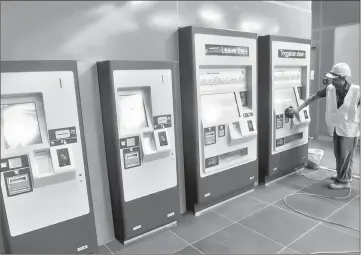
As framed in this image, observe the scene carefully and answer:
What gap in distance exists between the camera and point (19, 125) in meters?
1.96

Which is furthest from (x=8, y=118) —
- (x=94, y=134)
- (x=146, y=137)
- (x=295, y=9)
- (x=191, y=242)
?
(x=295, y=9)

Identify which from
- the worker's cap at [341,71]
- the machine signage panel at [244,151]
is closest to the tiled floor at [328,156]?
the worker's cap at [341,71]

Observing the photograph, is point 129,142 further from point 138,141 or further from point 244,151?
point 244,151

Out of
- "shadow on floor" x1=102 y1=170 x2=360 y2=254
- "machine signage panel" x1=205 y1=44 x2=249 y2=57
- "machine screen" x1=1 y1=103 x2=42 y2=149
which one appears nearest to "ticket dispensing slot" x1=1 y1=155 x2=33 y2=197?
"machine screen" x1=1 y1=103 x2=42 y2=149

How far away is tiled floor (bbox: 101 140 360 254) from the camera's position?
2.46 m

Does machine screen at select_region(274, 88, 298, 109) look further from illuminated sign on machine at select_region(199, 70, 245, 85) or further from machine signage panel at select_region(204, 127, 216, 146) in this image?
machine signage panel at select_region(204, 127, 216, 146)

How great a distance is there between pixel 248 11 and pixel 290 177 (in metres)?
2.49

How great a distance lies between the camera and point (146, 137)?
255 cm

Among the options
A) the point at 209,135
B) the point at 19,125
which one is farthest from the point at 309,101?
the point at 19,125

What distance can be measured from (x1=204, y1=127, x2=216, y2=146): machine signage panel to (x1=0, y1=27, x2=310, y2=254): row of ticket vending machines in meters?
0.02

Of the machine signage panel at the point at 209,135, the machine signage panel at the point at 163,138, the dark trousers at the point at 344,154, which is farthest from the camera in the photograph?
the dark trousers at the point at 344,154

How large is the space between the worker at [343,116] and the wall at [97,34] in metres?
1.58

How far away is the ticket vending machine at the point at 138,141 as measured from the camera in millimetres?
2346

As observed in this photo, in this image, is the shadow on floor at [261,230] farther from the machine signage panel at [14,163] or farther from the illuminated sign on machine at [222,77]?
the illuminated sign on machine at [222,77]
